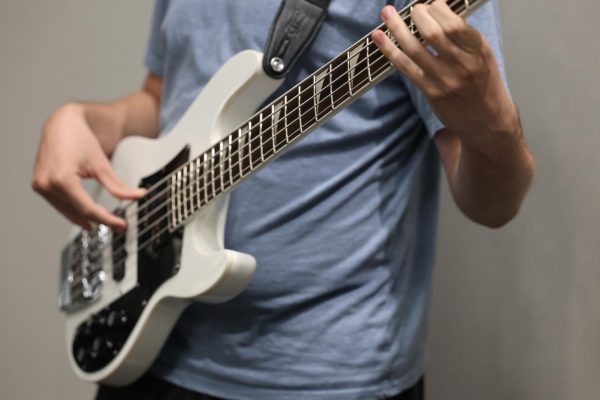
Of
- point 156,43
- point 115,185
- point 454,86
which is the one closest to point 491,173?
point 454,86

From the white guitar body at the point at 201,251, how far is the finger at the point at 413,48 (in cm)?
22

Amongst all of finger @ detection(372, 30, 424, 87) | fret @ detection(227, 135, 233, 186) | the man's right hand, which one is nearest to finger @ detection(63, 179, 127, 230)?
the man's right hand

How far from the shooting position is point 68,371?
1.56m

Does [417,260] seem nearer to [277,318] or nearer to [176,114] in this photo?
[277,318]

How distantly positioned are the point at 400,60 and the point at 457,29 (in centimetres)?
6

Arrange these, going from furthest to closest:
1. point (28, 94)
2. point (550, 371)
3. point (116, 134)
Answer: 1. point (28, 94)
2. point (116, 134)
3. point (550, 371)

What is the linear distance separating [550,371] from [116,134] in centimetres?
63

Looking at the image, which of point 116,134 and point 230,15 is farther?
point 116,134

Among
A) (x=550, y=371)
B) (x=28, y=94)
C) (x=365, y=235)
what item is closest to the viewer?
(x=365, y=235)

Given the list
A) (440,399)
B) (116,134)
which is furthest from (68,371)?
(440,399)

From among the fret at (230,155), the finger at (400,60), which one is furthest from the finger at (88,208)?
the finger at (400,60)

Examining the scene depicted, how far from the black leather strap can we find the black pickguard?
148 mm

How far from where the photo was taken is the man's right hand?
89 centimetres

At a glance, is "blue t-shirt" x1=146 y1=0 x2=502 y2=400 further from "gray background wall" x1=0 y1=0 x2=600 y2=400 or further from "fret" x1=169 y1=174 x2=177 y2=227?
"gray background wall" x1=0 y1=0 x2=600 y2=400
